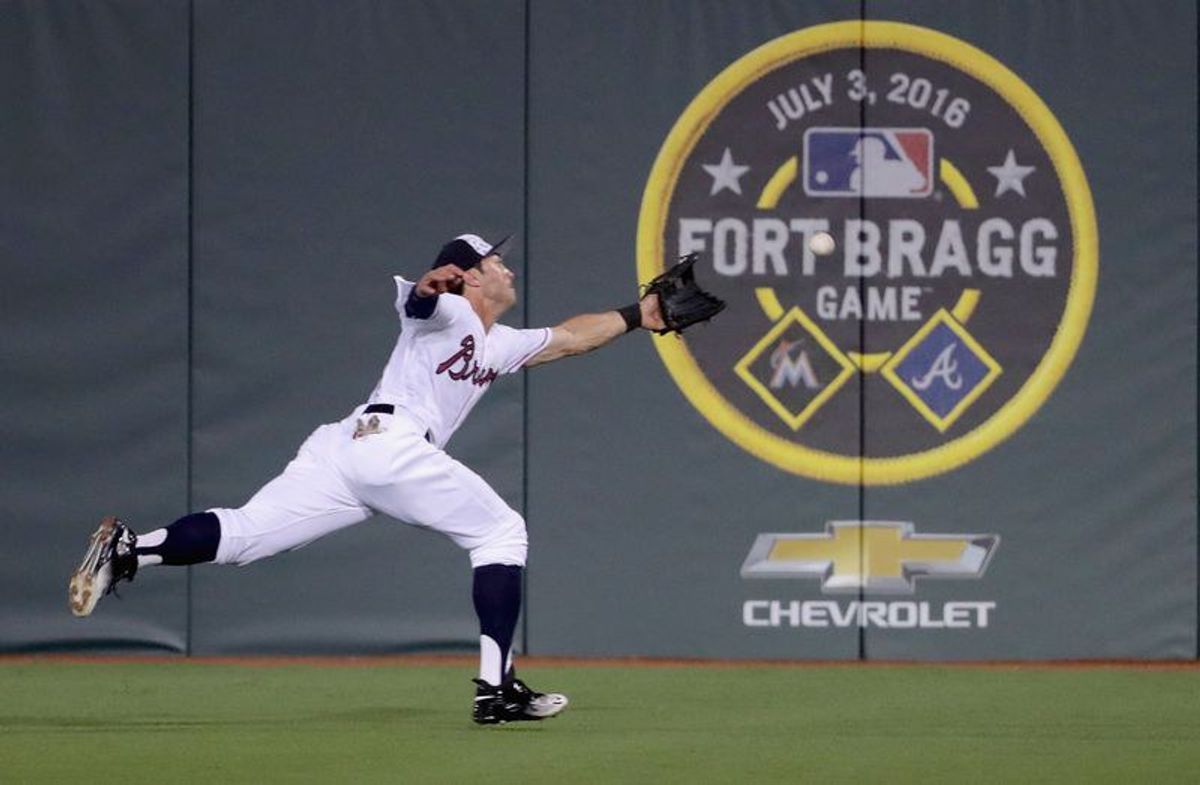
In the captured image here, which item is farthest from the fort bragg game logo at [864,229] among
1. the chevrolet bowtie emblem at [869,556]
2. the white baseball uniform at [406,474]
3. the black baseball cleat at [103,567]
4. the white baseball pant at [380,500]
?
the black baseball cleat at [103,567]

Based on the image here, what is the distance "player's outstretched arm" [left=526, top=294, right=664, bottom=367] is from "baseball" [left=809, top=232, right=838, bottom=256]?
252cm

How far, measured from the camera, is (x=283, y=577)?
11.2 metres

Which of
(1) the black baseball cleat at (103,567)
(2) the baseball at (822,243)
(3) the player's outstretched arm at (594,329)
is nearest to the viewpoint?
(1) the black baseball cleat at (103,567)

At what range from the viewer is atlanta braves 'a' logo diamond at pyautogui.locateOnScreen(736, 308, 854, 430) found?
11172mm

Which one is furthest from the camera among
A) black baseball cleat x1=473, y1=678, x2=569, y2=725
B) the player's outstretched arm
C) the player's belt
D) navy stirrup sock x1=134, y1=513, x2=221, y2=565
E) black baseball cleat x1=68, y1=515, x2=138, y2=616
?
the player's outstretched arm

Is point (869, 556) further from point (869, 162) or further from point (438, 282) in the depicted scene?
point (438, 282)

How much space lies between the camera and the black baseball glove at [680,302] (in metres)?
8.75

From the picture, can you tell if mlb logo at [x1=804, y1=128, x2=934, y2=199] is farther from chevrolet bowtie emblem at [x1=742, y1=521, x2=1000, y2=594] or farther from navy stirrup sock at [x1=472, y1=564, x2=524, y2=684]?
navy stirrup sock at [x1=472, y1=564, x2=524, y2=684]

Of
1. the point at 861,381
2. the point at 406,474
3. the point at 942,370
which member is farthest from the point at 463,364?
the point at 942,370

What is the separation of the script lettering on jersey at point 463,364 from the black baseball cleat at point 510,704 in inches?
44.8

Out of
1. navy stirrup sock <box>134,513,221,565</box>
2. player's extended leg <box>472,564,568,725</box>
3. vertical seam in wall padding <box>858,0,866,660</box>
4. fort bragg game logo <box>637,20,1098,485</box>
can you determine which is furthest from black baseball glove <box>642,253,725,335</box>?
vertical seam in wall padding <box>858,0,866,660</box>

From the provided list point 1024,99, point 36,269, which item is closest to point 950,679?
point 1024,99

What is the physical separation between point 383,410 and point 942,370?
12.6 ft

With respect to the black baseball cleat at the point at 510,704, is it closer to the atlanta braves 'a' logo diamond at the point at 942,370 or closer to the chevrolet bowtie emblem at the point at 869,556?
the chevrolet bowtie emblem at the point at 869,556
